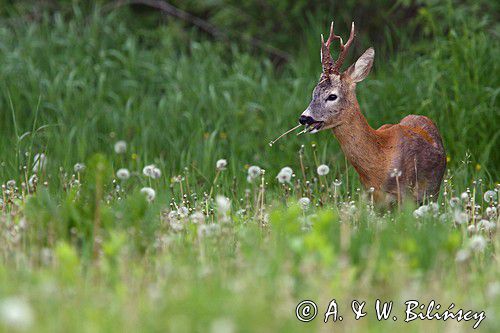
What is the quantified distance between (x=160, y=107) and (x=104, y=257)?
15.1ft

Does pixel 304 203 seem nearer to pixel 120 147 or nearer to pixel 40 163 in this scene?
pixel 40 163

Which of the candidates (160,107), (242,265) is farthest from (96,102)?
(242,265)

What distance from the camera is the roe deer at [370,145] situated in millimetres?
5703

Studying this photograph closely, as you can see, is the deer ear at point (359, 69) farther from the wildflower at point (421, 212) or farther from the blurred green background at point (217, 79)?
the wildflower at point (421, 212)

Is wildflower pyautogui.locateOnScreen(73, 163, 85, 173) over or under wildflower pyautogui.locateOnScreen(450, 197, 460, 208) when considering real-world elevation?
over

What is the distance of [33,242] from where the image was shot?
4.00 meters

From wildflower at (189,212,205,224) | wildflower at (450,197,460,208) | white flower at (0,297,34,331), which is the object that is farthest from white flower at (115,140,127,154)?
white flower at (0,297,34,331)

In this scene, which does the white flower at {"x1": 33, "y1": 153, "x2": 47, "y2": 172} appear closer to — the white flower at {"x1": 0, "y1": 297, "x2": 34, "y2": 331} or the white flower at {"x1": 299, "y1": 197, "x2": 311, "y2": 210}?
the white flower at {"x1": 299, "y1": 197, "x2": 311, "y2": 210}

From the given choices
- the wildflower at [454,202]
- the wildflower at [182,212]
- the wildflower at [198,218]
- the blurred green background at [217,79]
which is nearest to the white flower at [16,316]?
the wildflower at [198,218]

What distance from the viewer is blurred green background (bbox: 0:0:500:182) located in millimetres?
7270

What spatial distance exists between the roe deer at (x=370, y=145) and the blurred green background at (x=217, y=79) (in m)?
0.68

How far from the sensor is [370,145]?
5746 millimetres

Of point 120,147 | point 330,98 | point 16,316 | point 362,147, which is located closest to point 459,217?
point 362,147

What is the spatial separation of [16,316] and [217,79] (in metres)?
6.36
